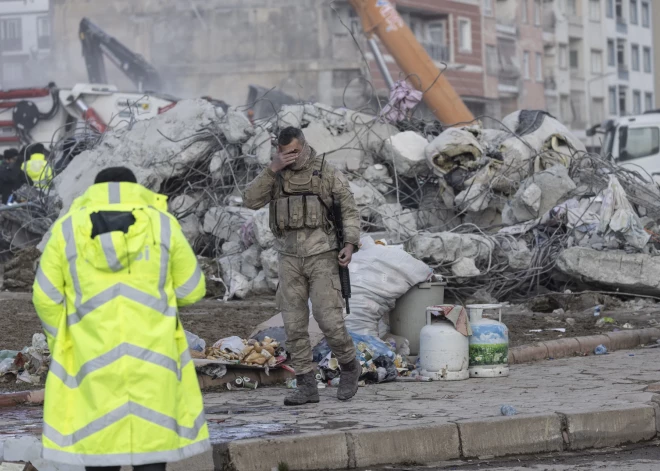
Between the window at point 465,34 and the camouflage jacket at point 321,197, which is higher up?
the window at point 465,34

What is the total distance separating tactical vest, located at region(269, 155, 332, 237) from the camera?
698 cm

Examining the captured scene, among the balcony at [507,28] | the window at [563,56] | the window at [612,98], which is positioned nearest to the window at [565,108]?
the window at [563,56]

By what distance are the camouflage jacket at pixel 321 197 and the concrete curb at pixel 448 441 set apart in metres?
1.53

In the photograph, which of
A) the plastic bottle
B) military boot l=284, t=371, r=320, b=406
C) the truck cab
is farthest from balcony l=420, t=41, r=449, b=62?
the plastic bottle

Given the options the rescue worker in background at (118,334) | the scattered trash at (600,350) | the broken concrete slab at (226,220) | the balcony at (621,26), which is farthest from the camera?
the balcony at (621,26)

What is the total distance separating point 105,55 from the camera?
117 ft

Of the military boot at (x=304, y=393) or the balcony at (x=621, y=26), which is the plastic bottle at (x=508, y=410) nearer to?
the military boot at (x=304, y=393)

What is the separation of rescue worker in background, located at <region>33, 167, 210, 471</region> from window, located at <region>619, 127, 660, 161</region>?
792 inches

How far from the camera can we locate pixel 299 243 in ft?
23.0

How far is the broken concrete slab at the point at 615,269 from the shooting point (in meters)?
11.9

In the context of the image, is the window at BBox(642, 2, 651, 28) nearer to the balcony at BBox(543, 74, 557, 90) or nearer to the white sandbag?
the balcony at BBox(543, 74, 557, 90)

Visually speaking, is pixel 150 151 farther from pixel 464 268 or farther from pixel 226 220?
pixel 464 268

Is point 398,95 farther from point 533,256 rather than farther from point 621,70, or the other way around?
point 621,70

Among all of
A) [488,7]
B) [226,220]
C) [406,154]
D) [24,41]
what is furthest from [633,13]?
[226,220]
